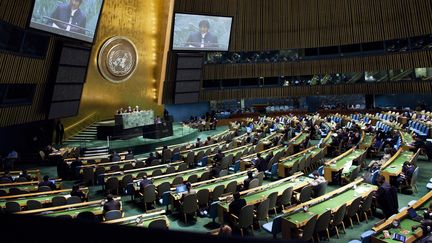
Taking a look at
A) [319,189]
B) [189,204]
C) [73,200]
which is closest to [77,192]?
[73,200]

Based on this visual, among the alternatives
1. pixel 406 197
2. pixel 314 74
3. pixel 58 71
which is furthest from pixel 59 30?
pixel 314 74

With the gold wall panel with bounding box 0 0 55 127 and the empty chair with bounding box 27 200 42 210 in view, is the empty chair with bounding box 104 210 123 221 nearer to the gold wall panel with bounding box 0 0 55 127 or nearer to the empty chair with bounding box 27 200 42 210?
the empty chair with bounding box 27 200 42 210

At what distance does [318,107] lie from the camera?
32.1 metres

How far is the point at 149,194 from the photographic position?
9625 millimetres

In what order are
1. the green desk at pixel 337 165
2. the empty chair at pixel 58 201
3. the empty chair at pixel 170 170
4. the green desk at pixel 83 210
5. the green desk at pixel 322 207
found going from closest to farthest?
the green desk at pixel 322 207
the green desk at pixel 83 210
the empty chair at pixel 58 201
the green desk at pixel 337 165
the empty chair at pixel 170 170

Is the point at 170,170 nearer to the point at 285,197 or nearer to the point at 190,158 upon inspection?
the point at 190,158

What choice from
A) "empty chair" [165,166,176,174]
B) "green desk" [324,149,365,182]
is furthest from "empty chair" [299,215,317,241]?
"empty chair" [165,166,176,174]

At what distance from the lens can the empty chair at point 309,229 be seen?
21.7 ft

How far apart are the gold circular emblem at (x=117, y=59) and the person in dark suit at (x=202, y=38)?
13.6 ft

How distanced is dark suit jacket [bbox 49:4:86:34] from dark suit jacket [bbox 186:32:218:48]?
29.4 ft

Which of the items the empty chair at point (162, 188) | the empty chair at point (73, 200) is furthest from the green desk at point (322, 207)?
the empty chair at point (73, 200)

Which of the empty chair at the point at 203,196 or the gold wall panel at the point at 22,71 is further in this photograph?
the gold wall panel at the point at 22,71

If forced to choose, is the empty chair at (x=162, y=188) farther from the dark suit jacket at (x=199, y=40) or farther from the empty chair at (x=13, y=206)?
the dark suit jacket at (x=199, y=40)

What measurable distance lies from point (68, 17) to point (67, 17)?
0.05m
